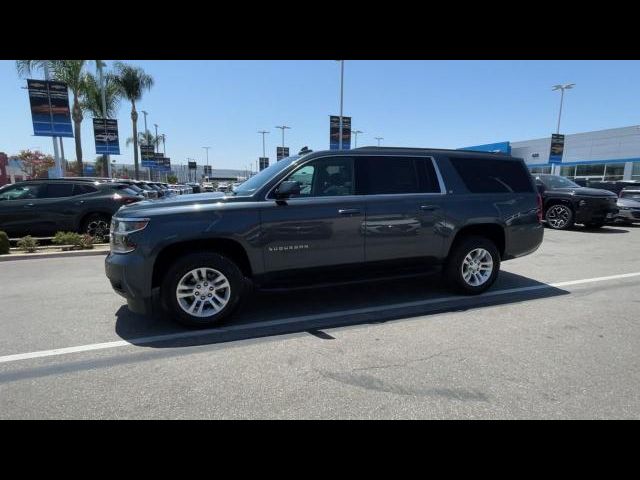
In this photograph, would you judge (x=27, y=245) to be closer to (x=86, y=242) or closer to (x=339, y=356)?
(x=86, y=242)

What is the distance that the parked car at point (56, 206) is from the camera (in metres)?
9.27

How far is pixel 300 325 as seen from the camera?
415 centimetres

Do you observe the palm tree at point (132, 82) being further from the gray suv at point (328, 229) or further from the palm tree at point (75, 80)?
the gray suv at point (328, 229)

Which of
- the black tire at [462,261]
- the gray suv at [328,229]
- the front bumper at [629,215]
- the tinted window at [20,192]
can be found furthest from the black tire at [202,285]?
the front bumper at [629,215]

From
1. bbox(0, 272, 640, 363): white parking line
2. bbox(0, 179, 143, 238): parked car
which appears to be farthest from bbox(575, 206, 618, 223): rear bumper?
bbox(0, 179, 143, 238): parked car

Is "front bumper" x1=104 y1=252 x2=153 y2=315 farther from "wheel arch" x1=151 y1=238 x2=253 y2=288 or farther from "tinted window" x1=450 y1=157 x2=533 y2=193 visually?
"tinted window" x1=450 y1=157 x2=533 y2=193

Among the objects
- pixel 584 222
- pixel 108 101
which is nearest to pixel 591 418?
pixel 584 222

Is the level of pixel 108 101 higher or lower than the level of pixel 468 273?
higher

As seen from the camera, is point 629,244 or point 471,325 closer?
point 471,325

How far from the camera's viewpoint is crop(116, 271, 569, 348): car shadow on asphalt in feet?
12.9

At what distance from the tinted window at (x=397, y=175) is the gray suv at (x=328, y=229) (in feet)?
0.05

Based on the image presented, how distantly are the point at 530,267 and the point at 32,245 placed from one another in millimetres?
10539

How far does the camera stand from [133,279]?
3.84m

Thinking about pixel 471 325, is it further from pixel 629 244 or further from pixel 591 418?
pixel 629 244
